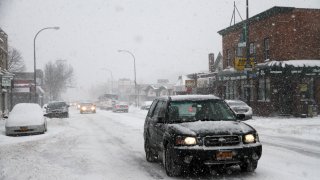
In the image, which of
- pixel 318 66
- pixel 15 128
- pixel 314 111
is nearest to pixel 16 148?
pixel 15 128

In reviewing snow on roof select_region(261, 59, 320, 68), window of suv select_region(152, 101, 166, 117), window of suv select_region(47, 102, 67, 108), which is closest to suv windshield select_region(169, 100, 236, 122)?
window of suv select_region(152, 101, 166, 117)

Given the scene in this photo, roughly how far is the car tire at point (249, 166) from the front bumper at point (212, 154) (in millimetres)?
220

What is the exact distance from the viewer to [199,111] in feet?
30.4

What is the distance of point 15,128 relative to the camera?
19.8 m

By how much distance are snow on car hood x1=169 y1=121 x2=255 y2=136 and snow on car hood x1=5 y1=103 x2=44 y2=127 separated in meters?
13.1

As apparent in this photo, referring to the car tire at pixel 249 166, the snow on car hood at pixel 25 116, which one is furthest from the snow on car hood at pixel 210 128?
the snow on car hood at pixel 25 116

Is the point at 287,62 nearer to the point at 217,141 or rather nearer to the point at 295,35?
the point at 295,35

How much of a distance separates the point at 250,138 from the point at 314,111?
2389 centimetres

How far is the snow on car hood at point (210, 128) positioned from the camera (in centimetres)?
798

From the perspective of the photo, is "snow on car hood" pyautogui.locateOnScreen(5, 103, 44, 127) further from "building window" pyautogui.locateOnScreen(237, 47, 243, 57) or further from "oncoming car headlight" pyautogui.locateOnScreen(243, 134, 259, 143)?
"building window" pyautogui.locateOnScreen(237, 47, 243, 57)

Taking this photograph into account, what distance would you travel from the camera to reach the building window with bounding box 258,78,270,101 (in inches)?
1368

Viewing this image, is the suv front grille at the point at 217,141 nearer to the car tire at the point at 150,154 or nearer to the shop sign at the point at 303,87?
the car tire at the point at 150,154

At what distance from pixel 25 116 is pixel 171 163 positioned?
14.0 m

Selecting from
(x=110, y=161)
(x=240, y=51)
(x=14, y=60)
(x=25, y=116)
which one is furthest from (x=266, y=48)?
(x=14, y=60)
